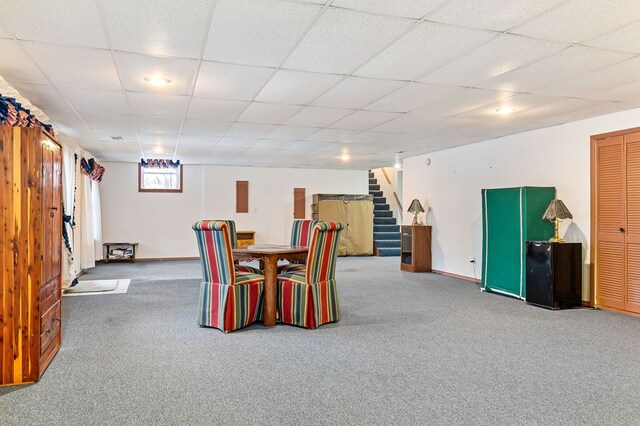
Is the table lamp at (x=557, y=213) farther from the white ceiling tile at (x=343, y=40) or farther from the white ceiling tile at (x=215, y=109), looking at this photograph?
the white ceiling tile at (x=215, y=109)

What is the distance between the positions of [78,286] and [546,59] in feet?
21.9

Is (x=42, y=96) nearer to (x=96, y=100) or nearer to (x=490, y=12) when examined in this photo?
(x=96, y=100)

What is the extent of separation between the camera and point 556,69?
3.54m

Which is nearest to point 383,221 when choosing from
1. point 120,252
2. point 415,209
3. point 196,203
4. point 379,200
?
point 379,200

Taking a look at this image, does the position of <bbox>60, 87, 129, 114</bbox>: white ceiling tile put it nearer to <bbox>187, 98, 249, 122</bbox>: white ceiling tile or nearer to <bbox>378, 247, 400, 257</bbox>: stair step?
<bbox>187, 98, 249, 122</bbox>: white ceiling tile

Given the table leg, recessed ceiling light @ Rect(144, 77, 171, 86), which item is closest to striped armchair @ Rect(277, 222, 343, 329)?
the table leg

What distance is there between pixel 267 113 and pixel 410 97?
170 centimetres

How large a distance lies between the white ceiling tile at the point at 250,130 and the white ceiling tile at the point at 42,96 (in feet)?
6.60

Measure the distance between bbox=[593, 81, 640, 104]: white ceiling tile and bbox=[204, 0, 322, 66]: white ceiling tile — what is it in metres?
3.14

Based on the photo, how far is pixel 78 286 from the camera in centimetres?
656

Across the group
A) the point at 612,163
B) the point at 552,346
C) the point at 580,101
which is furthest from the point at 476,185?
the point at 552,346

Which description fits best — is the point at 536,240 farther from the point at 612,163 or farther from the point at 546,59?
the point at 546,59

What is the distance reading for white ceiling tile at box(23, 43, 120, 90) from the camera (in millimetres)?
3162

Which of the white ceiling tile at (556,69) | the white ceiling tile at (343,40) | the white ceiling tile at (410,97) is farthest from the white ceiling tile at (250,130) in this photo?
the white ceiling tile at (556,69)
